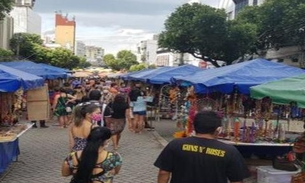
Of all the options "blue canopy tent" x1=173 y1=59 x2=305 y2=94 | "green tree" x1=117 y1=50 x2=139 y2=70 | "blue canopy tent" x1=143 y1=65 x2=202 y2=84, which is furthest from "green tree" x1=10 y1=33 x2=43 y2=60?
"green tree" x1=117 y1=50 x2=139 y2=70

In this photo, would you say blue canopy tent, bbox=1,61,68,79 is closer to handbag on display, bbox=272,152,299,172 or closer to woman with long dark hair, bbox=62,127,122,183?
handbag on display, bbox=272,152,299,172

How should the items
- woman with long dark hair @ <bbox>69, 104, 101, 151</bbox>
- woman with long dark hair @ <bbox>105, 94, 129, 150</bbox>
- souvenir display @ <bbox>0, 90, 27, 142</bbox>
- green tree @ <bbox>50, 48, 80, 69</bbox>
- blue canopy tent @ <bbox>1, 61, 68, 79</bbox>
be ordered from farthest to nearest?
1. green tree @ <bbox>50, 48, 80, 69</bbox>
2. blue canopy tent @ <bbox>1, 61, 68, 79</bbox>
3. woman with long dark hair @ <bbox>105, 94, 129, 150</bbox>
4. souvenir display @ <bbox>0, 90, 27, 142</bbox>
5. woman with long dark hair @ <bbox>69, 104, 101, 151</bbox>

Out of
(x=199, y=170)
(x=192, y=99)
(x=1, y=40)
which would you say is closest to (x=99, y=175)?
(x=199, y=170)

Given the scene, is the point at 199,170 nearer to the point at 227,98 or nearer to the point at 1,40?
the point at 227,98

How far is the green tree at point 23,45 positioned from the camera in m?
42.0

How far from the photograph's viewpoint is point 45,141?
13.3 metres

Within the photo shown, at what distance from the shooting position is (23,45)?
4341 centimetres

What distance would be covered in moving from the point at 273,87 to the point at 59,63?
45.1 metres

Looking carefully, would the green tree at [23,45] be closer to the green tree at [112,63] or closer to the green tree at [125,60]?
the green tree at [125,60]

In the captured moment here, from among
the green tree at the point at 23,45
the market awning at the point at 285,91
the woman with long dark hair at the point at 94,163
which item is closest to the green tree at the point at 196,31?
the green tree at the point at 23,45

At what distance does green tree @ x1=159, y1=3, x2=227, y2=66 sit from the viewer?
33406 mm

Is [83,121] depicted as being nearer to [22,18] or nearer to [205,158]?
[205,158]

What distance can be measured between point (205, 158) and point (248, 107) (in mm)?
6451

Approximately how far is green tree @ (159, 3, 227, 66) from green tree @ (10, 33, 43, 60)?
1347cm
